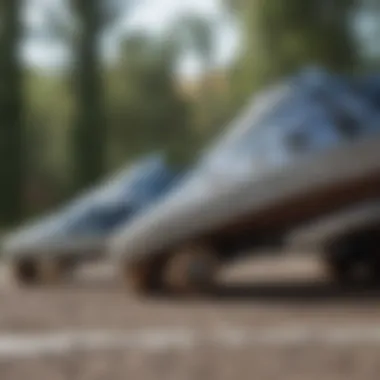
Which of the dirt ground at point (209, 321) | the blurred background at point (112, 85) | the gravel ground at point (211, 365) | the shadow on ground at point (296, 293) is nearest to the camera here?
the gravel ground at point (211, 365)

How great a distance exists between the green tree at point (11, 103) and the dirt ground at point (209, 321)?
789 cm

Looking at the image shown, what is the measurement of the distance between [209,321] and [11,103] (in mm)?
13057

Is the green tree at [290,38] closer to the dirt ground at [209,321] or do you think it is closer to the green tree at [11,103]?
the green tree at [11,103]

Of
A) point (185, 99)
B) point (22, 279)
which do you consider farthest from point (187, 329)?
point (185, 99)

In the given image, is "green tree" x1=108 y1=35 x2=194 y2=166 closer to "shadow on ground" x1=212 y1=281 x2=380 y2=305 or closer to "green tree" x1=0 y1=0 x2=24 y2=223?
"green tree" x1=0 y1=0 x2=24 y2=223

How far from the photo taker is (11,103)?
19.3m

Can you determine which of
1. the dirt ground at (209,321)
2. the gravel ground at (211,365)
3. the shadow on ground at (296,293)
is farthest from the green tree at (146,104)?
the gravel ground at (211,365)

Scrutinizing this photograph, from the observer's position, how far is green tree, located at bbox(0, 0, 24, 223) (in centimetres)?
1853

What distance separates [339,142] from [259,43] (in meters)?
11.9

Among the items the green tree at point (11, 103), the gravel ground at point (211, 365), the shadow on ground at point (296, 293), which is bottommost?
the gravel ground at point (211, 365)

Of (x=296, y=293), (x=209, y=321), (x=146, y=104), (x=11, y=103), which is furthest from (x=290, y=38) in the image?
(x=209, y=321)

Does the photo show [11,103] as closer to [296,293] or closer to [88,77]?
[88,77]

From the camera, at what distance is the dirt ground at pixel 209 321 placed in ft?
16.5

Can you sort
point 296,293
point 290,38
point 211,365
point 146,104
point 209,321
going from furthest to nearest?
point 146,104 < point 290,38 < point 296,293 < point 209,321 < point 211,365
